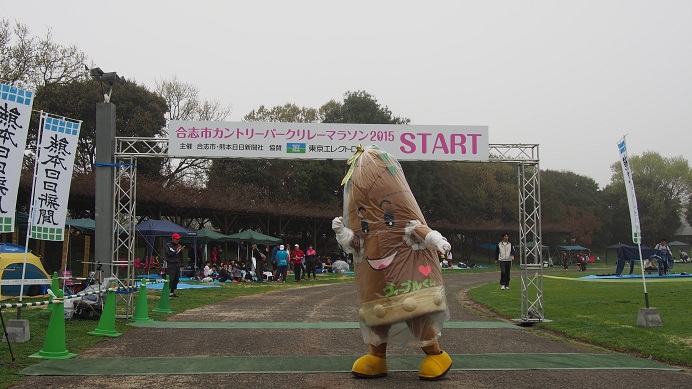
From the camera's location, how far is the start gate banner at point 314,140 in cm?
1231

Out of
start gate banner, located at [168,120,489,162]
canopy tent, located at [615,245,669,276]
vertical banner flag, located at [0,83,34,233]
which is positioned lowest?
canopy tent, located at [615,245,669,276]

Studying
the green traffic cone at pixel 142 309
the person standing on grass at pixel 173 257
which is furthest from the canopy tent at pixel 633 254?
the green traffic cone at pixel 142 309

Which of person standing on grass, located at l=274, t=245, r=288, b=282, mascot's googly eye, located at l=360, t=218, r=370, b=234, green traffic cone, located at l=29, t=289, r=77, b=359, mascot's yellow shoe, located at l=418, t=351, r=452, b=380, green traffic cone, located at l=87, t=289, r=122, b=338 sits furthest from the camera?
person standing on grass, located at l=274, t=245, r=288, b=282

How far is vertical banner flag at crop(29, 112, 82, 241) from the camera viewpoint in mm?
10281

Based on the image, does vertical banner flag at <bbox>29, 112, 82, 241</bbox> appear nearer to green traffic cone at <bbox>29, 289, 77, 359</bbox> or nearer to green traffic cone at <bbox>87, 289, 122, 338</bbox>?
green traffic cone at <bbox>87, 289, 122, 338</bbox>

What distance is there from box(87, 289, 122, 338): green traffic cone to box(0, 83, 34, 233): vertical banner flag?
203cm

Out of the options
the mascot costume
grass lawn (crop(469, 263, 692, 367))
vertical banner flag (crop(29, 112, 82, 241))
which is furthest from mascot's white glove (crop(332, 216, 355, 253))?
vertical banner flag (crop(29, 112, 82, 241))

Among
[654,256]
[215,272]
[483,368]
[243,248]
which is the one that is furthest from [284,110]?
[483,368]

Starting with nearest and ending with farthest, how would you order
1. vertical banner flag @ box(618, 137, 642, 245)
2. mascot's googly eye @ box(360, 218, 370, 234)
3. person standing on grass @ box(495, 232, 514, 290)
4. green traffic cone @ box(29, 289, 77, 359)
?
mascot's googly eye @ box(360, 218, 370, 234) < green traffic cone @ box(29, 289, 77, 359) < vertical banner flag @ box(618, 137, 642, 245) < person standing on grass @ box(495, 232, 514, 290)

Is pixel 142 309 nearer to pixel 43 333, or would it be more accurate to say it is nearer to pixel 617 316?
pixel 43 333

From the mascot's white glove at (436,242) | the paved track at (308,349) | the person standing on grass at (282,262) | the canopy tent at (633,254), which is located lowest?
the paved track at (308,349)

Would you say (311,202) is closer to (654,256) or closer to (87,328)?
(654,256)

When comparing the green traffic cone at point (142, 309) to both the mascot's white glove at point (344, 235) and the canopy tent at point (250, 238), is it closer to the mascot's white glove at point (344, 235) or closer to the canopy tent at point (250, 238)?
the mascot's white glove at point (344, 235)

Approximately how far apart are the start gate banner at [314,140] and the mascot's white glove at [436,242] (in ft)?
19.8
